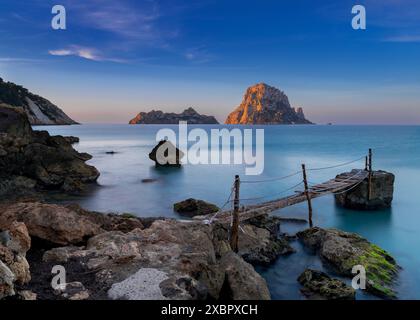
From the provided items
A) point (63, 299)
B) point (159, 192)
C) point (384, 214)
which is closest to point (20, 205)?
point (63, 299)

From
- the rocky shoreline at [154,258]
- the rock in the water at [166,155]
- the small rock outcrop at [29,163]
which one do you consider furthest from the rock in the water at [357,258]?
the rock in the water at [166,155]

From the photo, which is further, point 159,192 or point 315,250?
point 159,192

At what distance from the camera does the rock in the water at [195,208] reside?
20.1 metres

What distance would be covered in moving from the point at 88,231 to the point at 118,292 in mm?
3732

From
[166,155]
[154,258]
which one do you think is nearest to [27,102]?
[166,155]

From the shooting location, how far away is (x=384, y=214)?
22.1 metres

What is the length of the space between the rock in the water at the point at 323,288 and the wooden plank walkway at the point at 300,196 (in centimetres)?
368

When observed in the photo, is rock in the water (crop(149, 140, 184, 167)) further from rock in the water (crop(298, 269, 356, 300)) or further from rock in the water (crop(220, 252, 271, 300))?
rock in the water (crop(220, 252, 271, 300))

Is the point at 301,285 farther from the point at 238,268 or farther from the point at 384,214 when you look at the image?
the point at 384,214

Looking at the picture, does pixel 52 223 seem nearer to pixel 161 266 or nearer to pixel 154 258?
pixel 154 258

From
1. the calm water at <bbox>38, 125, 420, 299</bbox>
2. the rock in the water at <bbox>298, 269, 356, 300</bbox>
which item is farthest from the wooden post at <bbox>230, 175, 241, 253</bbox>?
the rock in the water at <bbox>298, 269, 356, 300</bbox>

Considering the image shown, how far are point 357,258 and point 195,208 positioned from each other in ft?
33.3

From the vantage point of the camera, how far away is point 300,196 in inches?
724

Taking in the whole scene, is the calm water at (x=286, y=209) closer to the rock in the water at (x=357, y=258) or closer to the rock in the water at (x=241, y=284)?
the rock in the water at (x=357, y=258)
